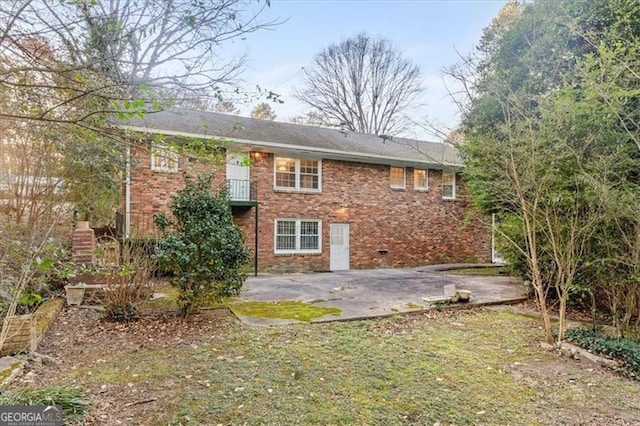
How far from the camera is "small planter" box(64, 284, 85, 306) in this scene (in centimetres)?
671

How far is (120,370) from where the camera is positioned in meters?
3.95

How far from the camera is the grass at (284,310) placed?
627 cm

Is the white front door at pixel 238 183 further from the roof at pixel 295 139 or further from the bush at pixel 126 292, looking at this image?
the bush at pixel 126 292

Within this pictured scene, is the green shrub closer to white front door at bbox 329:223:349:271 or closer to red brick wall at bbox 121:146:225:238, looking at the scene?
red brick wall at bbox 121:146:225:238

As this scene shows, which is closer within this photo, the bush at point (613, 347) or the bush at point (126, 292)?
the bush at point (613, 347)

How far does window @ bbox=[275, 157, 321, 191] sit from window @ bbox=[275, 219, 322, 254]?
1.29 meters

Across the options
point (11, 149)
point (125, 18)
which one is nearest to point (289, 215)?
point (11, 149)

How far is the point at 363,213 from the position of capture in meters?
14.5

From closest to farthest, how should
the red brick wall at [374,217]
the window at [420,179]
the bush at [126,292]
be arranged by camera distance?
the bush at [126,292]
the red brick wall at [374,217]
the window at [420,179]

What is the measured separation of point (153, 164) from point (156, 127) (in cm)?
122

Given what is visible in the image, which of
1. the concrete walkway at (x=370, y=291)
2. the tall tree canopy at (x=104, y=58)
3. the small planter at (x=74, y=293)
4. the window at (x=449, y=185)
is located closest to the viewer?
the tall tree canopy at (x=104, y=58)

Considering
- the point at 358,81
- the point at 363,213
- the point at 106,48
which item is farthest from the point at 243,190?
the point at 358,81

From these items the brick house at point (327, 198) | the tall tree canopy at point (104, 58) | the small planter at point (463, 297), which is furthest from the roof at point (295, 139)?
the tall tree canopy at point (104, 58)

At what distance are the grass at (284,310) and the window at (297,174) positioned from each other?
6486 millimetres
